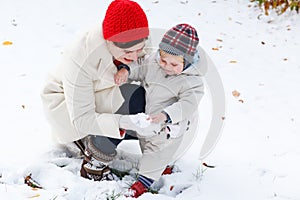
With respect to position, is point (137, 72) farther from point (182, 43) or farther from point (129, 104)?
point (182, 43)

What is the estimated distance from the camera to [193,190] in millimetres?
1918

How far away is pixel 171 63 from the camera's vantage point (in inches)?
72.8

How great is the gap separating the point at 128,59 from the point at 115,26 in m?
0.18

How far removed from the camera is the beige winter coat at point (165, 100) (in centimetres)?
189

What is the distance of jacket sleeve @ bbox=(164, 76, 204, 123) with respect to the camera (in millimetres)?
1858

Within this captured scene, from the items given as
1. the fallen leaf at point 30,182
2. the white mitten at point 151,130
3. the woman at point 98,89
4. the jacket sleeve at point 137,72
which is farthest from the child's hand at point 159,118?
the fallen leaf at point 30,182

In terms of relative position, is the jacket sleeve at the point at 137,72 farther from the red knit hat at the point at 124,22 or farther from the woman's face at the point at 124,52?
the red knit hat at the point at 124,22

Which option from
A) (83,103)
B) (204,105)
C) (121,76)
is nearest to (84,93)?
(83,103)

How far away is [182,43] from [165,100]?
0.29 m

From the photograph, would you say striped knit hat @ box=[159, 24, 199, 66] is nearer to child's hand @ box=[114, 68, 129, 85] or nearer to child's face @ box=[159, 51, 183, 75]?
child's face @ box=[159, 51, 183, 75]

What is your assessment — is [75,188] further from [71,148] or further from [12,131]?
[12,131]

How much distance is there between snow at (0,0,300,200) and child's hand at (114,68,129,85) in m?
0.44

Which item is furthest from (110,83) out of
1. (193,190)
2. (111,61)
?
(193,190)

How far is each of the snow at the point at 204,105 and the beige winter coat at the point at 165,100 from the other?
11cm
